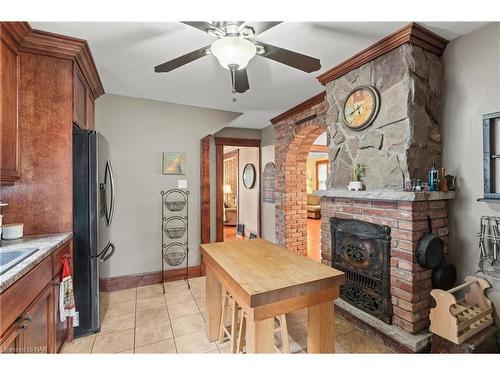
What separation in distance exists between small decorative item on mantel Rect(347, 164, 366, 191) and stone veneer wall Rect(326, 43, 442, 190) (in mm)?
41

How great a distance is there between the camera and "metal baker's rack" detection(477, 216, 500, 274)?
1687 mm

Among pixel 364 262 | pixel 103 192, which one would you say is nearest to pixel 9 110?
pixel 103 192

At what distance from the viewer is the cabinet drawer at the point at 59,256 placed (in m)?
1.68

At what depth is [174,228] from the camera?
343 centimetres

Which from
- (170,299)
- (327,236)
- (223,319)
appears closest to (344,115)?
(327,236)

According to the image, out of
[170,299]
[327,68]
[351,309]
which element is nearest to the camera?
[351,309]

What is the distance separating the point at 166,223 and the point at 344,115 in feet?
8.54

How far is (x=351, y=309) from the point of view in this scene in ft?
7.48

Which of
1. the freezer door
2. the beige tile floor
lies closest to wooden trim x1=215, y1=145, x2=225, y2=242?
the beige tile floor

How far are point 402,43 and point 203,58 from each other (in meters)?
1.63

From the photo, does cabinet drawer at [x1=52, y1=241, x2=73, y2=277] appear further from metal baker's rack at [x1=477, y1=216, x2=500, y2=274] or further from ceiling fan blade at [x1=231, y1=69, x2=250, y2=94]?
metal baker's rack at [x1=477, y1=216, x2=500, y2=274]

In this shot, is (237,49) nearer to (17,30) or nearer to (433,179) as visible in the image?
(17,30)

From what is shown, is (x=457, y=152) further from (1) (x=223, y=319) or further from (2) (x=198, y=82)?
(2) (x=198, y=82)

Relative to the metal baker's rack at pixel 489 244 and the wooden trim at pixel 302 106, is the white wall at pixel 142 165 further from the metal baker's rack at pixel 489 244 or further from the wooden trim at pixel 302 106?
the metal baker's rack at pixel 489 244
